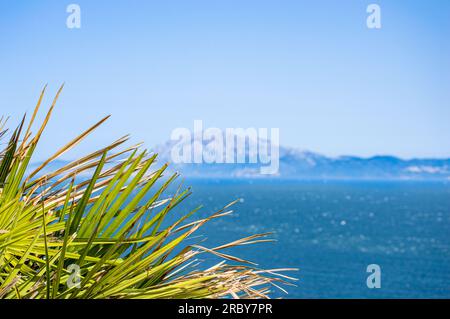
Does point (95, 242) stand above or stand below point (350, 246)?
above

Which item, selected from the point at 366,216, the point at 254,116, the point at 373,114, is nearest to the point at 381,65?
the point at 373,114

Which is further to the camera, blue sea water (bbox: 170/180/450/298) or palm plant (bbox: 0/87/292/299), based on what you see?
blue sea water (bbox: 170/180/450/298)

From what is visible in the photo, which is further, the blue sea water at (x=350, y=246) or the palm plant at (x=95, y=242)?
the blue sea water at (x=350, y=246)

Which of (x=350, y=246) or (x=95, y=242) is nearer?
(x=95, y=242)

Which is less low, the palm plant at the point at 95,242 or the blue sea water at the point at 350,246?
the palm plant at the point at 95,242

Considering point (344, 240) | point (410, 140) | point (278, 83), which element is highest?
point (278, 83)

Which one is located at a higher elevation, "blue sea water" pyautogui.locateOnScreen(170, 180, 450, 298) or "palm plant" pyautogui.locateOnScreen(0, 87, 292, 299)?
"palm plant" pyautogui.locateOnScreen(0, 87, 292, 299)

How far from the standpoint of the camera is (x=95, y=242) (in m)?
1.63

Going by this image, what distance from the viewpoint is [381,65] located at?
15250 cm

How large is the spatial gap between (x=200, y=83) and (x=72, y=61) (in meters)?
37.3

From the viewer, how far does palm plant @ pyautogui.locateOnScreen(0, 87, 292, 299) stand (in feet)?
5.09

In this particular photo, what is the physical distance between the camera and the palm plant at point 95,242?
1.55m
